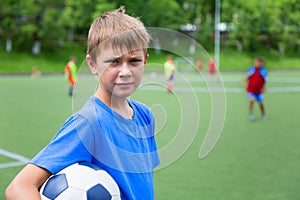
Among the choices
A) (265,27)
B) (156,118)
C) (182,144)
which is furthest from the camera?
(265,27)

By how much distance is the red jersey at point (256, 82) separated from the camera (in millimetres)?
11938

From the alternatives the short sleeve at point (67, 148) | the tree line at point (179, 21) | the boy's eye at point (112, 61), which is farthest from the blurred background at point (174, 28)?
the short sleeve at point (67, 148)

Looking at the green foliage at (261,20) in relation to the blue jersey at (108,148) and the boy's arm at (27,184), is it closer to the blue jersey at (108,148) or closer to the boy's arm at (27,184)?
the blue jersey at (108,148)

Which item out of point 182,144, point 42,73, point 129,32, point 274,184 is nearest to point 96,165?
point 182,144

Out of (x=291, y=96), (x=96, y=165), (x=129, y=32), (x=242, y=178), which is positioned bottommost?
(x=291, y=96)

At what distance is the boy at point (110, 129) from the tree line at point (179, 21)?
117ft

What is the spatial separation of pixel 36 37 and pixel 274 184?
38.3 meters

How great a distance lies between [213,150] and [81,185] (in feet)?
19.3

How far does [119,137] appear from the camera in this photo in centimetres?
177

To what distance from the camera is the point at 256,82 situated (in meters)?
12.0

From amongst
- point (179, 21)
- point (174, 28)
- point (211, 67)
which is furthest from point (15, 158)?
point (179, 21)

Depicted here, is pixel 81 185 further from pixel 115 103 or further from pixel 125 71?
pixel 125 71

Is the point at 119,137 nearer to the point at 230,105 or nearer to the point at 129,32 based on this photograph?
the point at 129,32

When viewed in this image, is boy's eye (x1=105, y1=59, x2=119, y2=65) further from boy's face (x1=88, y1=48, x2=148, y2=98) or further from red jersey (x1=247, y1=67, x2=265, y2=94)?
red jersey (x1=247, y1=67, x2=265, y2=94)
